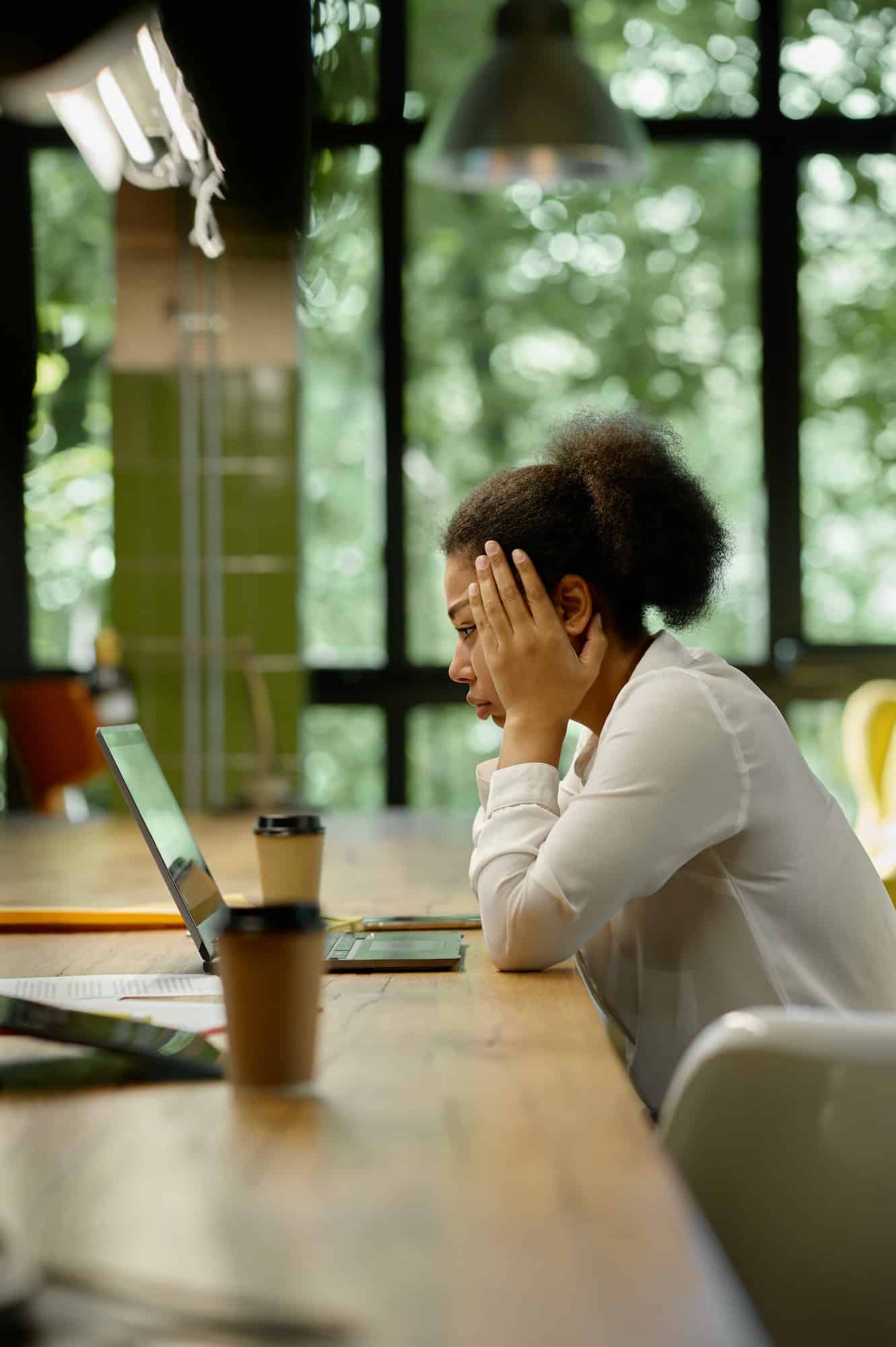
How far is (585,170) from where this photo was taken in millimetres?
3896

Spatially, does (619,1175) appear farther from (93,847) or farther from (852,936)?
(93,847)

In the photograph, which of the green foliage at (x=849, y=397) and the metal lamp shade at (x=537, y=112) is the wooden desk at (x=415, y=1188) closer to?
the metal lamp shade at (x=537, y=112)

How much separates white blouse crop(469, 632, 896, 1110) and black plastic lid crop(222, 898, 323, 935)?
39 centimetres

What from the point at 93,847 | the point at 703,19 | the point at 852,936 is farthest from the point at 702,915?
the point at 703,19

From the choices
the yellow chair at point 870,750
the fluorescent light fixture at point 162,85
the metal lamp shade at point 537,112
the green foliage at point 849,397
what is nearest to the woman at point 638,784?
the fluorescent light fixture at point 162,85

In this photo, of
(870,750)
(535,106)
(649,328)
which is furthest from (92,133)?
(870,750)

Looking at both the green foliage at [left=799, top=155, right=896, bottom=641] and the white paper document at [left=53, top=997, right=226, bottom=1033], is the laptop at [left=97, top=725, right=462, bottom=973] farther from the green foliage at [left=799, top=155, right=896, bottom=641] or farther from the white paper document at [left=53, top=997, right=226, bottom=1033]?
the green foliage at [left=799, top=155, right=896, bottom=641]

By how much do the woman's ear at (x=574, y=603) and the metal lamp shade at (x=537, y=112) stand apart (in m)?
2.22

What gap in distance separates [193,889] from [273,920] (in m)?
0.56

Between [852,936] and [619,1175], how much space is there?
2.37 ft

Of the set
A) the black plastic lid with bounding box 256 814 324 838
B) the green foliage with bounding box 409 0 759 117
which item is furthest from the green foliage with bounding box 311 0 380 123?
the black plastic lid with bounding box 256 814 324 838

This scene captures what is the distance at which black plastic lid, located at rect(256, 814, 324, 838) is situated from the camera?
170cm

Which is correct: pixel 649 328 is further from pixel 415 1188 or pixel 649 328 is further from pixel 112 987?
pixel 415 1188

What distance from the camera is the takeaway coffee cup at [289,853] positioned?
170 centimetres
